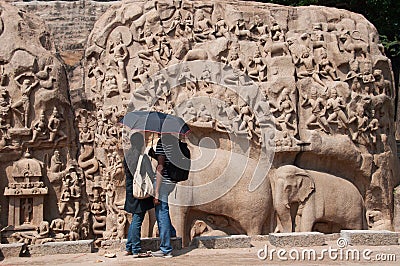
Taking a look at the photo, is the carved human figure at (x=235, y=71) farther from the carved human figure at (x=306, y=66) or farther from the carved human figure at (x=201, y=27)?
the carved human figure at (x=306, y=66)

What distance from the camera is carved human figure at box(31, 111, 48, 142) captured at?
1114cm

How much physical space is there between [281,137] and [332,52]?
244 centimetres

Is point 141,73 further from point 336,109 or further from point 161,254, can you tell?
point 161,254

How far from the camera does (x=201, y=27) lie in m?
12.0

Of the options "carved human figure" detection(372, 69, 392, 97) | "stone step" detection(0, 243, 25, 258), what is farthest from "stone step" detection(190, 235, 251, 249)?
"carved human figure" detection(372, 69, 392, 97)

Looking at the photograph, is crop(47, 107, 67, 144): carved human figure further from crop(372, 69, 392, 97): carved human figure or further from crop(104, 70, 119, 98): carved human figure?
crop(372, 69, 392, 97): carved human figure

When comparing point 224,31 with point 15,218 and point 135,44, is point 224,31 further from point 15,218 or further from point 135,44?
point 15,218

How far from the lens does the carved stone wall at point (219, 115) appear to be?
36.9 feet

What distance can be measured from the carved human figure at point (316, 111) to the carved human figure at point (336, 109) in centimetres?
12

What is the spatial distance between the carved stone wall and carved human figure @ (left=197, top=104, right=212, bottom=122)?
2cm

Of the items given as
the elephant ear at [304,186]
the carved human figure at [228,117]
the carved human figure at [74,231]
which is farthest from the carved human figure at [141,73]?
the elephant ear at [304,186]

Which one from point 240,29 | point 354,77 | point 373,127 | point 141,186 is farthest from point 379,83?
point 141,186

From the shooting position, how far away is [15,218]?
36.1 ft

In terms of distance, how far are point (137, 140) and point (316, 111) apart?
4.84 m
